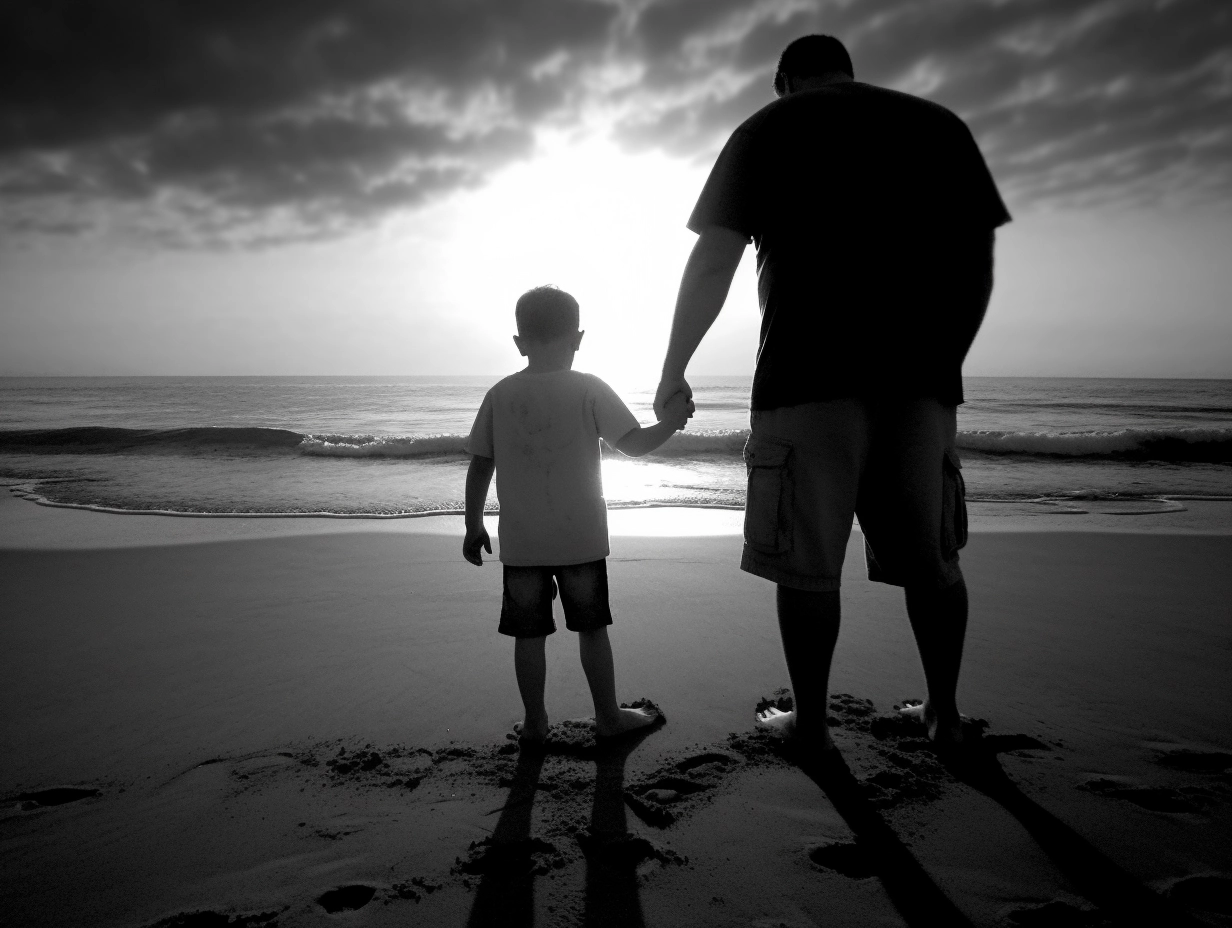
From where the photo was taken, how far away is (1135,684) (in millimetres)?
2475

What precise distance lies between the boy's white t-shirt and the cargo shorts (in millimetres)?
507

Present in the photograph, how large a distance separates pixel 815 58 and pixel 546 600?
6.44 feet

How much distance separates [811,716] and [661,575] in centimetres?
211

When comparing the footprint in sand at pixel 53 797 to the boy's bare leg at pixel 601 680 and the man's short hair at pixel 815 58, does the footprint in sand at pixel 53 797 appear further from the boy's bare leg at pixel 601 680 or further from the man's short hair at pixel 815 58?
the man's short hair at pixel 815 58

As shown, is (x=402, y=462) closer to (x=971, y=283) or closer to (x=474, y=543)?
(x=474, y=543)

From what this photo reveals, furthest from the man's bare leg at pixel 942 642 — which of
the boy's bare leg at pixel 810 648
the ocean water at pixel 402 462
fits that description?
the ocean water at pixel 402 462

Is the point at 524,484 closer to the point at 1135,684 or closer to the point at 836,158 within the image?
the point at 836,158

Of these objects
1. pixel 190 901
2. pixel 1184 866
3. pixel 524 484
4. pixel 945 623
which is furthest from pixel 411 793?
pixel 1184 866

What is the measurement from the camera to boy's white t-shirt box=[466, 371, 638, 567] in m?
2.14

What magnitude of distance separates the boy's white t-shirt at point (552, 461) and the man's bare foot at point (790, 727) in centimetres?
79

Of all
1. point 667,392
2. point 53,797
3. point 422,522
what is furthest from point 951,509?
point 422,522

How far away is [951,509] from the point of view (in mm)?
1958

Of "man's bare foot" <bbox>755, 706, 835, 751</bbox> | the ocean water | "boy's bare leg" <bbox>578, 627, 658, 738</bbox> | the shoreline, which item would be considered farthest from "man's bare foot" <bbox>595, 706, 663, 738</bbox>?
the ocean water

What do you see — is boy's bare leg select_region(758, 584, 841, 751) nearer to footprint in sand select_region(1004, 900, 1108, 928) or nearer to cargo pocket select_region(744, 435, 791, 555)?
cargo pocket select_region(744, 435, 791, 555)
